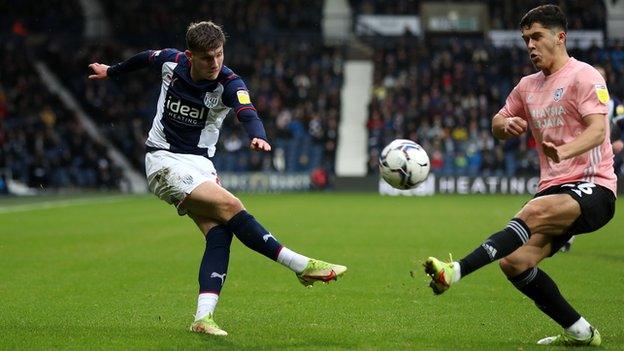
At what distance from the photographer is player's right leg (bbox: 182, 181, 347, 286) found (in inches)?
273

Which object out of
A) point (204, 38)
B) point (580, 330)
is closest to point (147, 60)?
point (204, 38)

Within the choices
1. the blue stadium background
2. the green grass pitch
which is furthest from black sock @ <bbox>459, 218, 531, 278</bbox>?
the blue stadium background

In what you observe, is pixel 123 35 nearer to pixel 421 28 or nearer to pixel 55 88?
pixel 55 88

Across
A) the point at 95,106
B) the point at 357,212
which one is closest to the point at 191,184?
the point at 357,212

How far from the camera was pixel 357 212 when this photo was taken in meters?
22.6

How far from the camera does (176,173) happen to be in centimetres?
713

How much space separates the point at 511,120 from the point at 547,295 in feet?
4.04

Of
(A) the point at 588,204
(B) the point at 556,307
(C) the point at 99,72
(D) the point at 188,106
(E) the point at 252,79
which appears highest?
(C) the point at 99,72

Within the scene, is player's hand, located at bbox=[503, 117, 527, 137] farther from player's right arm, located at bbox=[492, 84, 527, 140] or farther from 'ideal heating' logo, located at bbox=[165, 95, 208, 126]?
'ideal heating' logo, located at bbox=[165, 95, 208, 126]

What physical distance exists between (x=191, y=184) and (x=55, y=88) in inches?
1335

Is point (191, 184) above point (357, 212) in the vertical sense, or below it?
above

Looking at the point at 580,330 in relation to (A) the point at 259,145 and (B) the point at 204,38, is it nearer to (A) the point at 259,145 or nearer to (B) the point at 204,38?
(A) the point at 259,145

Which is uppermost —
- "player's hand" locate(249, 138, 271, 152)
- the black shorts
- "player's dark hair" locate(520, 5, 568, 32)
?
"player's dark hair" locate(520, 5, 568, 32)

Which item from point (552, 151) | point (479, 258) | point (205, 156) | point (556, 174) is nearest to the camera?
point (552, 151)
